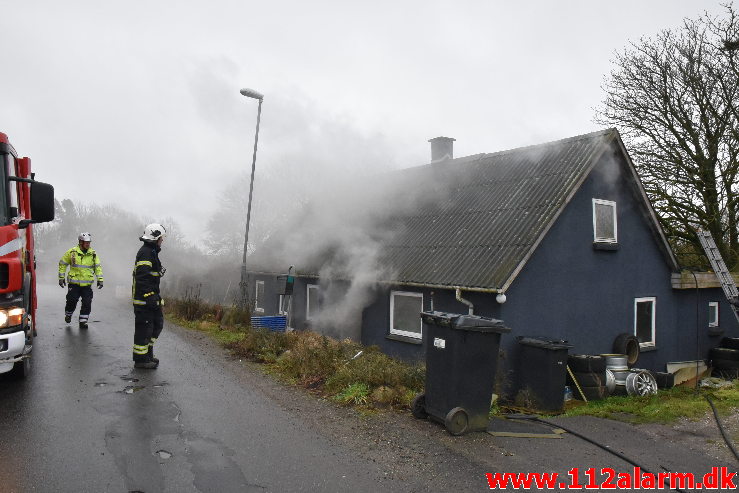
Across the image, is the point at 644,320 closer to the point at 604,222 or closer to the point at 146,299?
the point at 604,222

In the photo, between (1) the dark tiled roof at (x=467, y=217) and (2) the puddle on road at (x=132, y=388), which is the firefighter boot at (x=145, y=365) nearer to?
(2) the puddle on road at (x=132, y=388)

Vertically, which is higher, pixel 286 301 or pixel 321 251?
pixel 321 251

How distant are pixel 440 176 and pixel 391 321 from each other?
4974 millimetres

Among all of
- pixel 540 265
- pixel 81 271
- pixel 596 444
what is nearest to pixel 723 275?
pixel 540 265

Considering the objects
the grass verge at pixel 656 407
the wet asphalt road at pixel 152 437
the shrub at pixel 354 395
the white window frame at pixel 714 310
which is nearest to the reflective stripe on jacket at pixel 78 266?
the wet asphalt road at pixel 152 437

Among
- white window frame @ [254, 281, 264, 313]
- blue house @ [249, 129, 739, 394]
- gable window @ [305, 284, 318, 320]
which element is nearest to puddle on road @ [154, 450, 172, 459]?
blue house @ [249, 129, 739, 394]

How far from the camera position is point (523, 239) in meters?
8.80

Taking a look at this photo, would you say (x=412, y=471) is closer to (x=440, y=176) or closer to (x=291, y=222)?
(x=440, y=176)

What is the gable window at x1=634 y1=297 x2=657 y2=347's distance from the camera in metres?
11.1

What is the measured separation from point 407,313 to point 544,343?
3000mm

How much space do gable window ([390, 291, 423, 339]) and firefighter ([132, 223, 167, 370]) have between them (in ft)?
15.1

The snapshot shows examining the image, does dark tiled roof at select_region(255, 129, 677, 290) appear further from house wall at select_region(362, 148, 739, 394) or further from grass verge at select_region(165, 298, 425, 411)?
grass verge at select_region(165, 298, 425, 411)

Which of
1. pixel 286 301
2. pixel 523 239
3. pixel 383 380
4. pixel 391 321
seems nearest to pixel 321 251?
pixel 286 301

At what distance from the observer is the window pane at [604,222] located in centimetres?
1016
